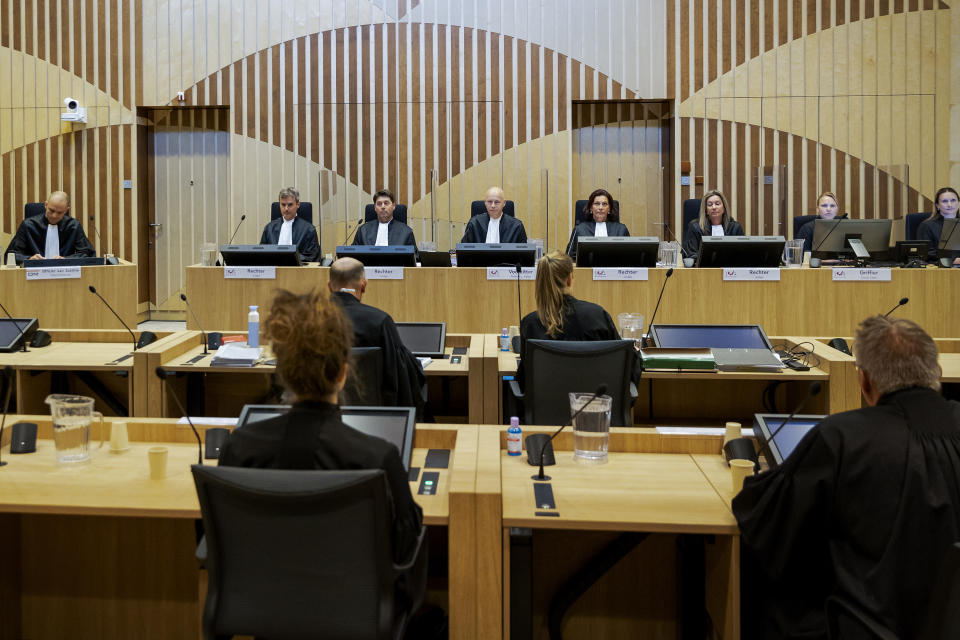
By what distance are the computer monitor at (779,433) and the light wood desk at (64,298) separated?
439cm

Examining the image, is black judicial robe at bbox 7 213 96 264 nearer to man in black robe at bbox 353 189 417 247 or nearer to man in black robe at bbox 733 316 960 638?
man in black robe at bbox 353 189 417 247

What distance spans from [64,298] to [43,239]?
180 cm

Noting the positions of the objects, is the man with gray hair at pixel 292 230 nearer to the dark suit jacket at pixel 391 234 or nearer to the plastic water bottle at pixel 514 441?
the dark suit jacket at pixel 391 234

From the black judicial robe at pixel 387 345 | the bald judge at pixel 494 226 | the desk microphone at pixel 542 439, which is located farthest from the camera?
the bald judge at pixel 494 226

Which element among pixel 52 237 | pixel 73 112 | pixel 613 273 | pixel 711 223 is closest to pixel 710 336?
pixel 613 273

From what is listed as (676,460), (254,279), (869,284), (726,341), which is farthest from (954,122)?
(676,460)

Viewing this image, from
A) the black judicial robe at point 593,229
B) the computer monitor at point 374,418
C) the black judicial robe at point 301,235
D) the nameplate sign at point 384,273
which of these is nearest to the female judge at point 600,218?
the black judicial robe at point 593,229

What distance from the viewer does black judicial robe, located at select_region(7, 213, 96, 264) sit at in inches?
270

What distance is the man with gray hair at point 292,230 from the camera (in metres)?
6.86

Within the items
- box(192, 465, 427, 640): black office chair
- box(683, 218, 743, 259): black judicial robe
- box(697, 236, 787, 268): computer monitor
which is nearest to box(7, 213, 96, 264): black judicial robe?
box(683, 218, 743, 259): black judicial robe

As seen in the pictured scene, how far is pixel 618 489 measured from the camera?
2115 mm

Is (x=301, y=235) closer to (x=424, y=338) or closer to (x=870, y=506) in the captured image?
(x=424, y=338)

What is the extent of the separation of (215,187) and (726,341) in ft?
20.6

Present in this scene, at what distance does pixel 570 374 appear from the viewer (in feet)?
10.8
